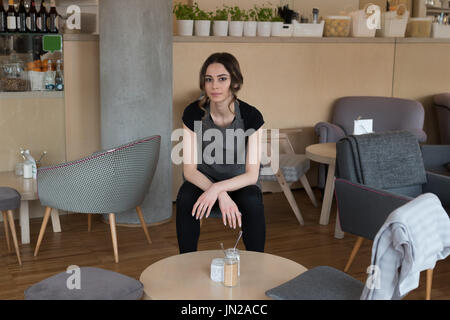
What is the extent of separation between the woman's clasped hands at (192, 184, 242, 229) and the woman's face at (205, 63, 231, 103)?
1.68ft

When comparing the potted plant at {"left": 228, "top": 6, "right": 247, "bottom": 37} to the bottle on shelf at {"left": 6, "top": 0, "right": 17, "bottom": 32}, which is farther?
the potted plant at {"left": 228, "top": 6, "right": 247, "bottom": 37}

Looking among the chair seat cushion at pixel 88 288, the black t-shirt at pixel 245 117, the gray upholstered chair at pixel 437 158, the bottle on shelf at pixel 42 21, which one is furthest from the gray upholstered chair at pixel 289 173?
the chair seat cushion at pixel 88 288

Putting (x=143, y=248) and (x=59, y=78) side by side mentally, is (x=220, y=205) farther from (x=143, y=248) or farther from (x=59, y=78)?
(x=59, y=78)

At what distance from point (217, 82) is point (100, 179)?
1.07 m

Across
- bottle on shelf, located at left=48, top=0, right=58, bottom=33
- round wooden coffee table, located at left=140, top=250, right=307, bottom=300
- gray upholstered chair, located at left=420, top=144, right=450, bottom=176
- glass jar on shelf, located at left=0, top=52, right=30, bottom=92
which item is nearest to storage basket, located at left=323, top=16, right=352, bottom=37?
gray upholstered chair, located at left=420, top=144, right=450, bottom=176

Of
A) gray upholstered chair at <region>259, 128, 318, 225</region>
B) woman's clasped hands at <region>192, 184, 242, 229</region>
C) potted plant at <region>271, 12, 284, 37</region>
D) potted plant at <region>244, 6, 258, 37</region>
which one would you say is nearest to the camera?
woman's clasped hands at <region>192, 184, 242, 229</region>

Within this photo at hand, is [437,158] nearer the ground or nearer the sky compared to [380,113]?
nearer the ground

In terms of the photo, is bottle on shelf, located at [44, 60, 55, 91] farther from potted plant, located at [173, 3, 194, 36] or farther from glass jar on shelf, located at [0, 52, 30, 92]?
potted plant, located at [173, 3, 194, 36]

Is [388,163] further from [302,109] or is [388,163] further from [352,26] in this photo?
[352,26]

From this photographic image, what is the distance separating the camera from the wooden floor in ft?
12.7

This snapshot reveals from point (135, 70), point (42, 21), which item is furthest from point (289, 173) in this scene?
point (42, 21)

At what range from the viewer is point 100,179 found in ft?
12.9

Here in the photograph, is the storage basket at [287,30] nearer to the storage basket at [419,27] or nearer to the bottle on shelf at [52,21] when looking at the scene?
the storage basket at [419,27]
